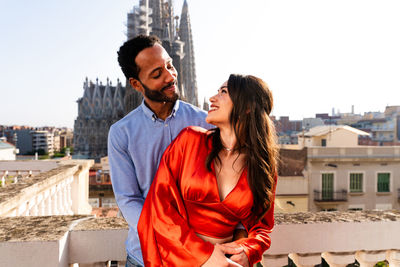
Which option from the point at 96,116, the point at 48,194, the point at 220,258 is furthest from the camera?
the point at 96,116

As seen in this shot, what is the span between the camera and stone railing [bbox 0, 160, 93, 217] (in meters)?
2.28

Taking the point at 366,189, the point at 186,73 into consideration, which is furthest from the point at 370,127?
the point at 186,73

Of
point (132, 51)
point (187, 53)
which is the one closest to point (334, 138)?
point (132, 51)

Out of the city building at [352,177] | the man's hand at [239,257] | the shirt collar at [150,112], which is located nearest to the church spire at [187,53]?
the city building at [352,177]

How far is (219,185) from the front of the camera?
4.50 feet

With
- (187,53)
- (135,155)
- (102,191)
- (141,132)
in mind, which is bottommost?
(102,191)

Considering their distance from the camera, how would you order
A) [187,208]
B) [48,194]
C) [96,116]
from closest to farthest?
1. [187,208]
2. [48,194]
3. [96,116]

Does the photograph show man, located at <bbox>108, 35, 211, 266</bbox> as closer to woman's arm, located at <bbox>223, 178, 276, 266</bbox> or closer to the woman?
the woman

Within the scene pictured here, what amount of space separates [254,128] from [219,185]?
11.2 inches

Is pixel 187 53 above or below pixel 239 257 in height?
above

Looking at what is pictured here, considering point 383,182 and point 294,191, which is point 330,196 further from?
point 383,182

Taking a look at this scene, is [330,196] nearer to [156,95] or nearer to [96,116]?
[156,95]

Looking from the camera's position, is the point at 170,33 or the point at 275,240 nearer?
the point at 275,240

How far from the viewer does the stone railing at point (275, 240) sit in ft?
5.10
